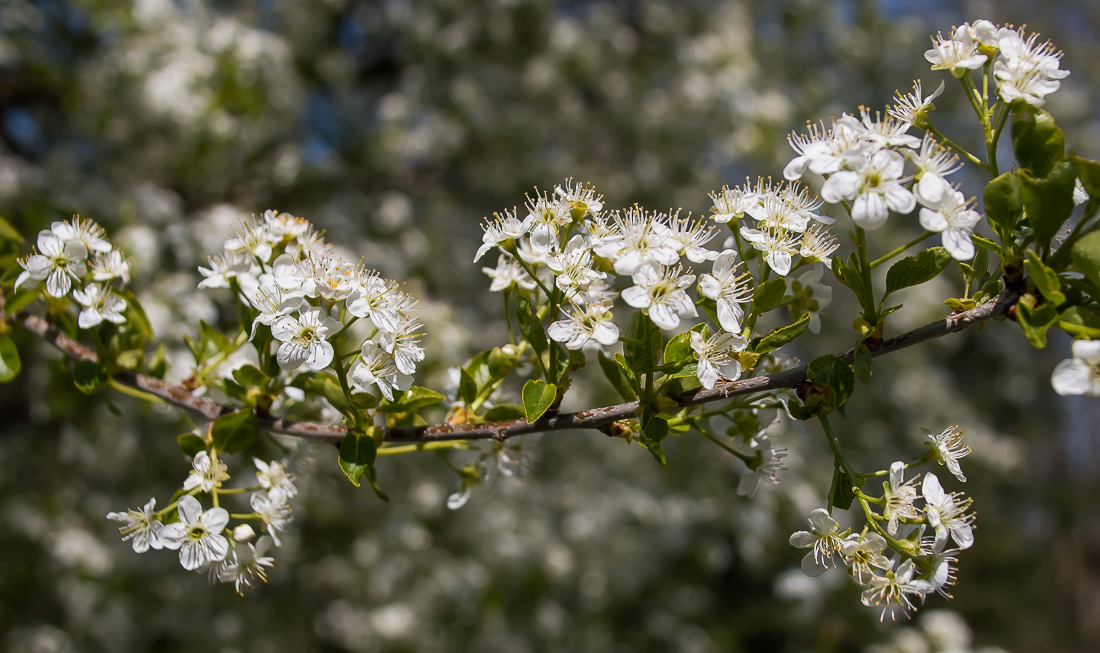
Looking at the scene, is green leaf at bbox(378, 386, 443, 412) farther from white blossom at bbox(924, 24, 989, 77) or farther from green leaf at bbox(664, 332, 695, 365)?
white blossom at bbox(924, 24, 989, 77)

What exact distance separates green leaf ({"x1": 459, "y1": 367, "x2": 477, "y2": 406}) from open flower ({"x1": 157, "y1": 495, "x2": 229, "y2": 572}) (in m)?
0.40

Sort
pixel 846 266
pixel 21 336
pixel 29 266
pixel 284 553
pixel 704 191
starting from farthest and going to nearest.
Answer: pixel 704 191 < pixel 284 553 < pixel 21 336 < pixel 29 266 < pixel 846 266

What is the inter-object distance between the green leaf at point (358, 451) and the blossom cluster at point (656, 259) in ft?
→ 1.12

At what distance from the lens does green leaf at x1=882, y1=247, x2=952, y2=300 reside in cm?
101

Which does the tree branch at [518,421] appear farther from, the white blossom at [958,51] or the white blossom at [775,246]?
the white blossom at [958,51]

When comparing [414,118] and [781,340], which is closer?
[781,340]

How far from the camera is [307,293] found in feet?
3.27

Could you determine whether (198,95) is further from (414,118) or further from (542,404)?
(542,404)

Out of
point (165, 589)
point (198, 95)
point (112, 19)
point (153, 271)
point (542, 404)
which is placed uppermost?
point (112, 19)

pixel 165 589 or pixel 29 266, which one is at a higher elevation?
pixel 165 589

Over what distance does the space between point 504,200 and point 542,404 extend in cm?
315

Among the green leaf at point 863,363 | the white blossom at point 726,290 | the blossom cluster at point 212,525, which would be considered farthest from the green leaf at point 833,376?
the blossom cluster at point 212,525

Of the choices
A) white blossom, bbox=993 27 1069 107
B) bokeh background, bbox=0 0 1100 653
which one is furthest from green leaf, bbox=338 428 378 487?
bokeh background, bbox=0 0 1100 653

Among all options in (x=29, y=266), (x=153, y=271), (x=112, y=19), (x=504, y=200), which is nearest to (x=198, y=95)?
(x=112, y=19)
